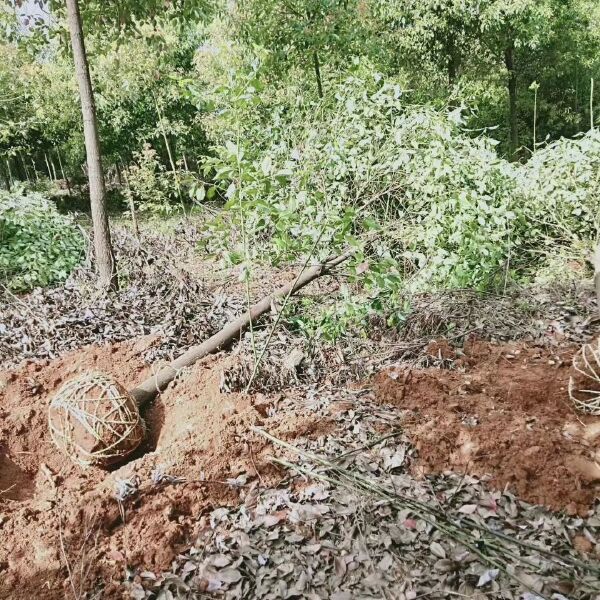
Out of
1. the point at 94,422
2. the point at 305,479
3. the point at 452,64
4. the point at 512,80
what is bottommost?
the point at 305,479

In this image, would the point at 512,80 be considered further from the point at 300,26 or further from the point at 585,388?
Result: the point at 585,388

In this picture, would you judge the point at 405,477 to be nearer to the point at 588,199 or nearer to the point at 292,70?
the point at 588,199

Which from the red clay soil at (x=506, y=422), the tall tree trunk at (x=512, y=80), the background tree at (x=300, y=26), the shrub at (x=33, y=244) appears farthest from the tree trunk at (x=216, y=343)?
the tall tree trunk at (x=512, y=80)

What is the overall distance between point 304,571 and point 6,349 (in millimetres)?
3389

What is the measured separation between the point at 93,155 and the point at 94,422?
2.98 meters

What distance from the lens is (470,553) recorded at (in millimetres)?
2211

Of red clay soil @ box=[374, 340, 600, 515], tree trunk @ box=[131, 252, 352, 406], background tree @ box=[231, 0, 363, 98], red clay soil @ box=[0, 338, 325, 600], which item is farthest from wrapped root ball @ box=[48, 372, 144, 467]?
background tree @ box=[231, 0, 363, 98]

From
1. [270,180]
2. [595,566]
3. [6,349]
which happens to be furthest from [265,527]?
[6,349]

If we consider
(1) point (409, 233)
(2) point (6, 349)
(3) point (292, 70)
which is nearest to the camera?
(2) point (6, 349)

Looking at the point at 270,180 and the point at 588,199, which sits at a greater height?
the point at 270,180

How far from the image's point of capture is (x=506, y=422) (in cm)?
290

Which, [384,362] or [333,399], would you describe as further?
[384,362]

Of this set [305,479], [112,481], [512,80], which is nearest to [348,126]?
[305,479]

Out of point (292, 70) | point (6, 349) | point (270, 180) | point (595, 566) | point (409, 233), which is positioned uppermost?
point (292, 70)
